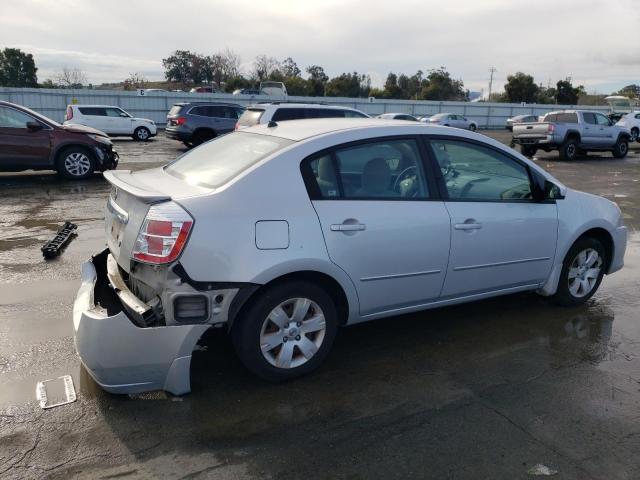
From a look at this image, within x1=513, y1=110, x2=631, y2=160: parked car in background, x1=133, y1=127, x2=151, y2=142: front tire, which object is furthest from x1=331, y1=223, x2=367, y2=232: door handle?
x1=133, y1=127, x2=151, y2=142: front tire

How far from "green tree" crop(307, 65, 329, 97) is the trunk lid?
60.7 m

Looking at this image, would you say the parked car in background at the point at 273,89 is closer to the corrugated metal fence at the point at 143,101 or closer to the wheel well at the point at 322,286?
the corrugated metal fence at the point at 143,101

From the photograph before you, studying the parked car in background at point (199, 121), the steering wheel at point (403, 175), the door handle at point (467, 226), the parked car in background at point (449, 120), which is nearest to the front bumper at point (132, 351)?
the steering wheel at point (403, 175)

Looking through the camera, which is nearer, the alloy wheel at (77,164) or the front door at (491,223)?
the front door at (491,223)

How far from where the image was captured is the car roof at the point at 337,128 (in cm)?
389

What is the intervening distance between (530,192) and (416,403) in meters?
2.19

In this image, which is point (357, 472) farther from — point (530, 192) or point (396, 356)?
point (530, 192)

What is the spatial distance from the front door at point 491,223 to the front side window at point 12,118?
969 centimetres

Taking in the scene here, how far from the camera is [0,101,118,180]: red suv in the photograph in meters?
10.7

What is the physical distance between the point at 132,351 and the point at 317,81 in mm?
66377

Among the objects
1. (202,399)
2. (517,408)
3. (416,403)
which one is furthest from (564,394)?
(202,399)

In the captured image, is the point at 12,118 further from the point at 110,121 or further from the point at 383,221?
the point at 110,121

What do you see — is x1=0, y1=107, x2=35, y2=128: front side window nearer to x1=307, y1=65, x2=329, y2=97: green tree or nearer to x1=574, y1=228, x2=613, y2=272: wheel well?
x1=574, y1=228, x2=613, y2=272: wheel well

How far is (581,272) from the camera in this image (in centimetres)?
501
